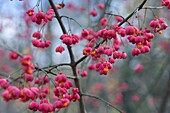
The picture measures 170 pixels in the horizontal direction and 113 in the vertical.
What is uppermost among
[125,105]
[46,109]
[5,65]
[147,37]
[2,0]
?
[5,65]

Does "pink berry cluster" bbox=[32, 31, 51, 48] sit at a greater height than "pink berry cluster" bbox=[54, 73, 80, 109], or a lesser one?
greater

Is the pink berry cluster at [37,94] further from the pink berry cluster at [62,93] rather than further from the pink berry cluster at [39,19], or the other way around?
the pink berry cluster at [39,19]

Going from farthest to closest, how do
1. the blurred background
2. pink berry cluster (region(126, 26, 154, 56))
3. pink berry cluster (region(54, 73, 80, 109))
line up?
the blurred background → pink berry cluster (region(126, 26, 154, 56)) → pink berry cluster (region(54, 73, 80, 109))

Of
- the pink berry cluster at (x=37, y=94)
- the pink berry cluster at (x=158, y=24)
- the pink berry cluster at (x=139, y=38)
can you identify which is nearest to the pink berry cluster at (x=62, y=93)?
the pink berry cluster at (x=37, y=94)

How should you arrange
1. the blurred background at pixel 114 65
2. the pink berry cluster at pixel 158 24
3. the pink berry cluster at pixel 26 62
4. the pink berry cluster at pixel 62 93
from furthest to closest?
the blurred background at pixel 114 65, the pink berry cluster at pixel 158 24, the pink berry cluster at pixel 62 93, the pink berry cluster at pixel 26 62

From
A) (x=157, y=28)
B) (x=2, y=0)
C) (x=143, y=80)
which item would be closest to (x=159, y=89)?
(x=143, y=80)

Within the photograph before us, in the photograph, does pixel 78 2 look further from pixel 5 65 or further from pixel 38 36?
pixel 38 36

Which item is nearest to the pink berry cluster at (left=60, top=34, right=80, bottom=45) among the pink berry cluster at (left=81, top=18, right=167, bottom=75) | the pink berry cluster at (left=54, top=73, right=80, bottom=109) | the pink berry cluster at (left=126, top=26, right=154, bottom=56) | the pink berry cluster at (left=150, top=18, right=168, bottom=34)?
the pink berry cluster at (left=81, top=18, right=167, bottom=75)

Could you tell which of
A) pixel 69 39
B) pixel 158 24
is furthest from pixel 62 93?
pixel 158 24

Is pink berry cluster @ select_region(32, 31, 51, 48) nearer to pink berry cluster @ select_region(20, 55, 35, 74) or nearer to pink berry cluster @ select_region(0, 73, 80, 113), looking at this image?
pink berry cluster @ select_region(0, 73, 80, 113)

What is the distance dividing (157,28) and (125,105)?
6.87m

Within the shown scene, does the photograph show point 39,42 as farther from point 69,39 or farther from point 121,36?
point 121,36

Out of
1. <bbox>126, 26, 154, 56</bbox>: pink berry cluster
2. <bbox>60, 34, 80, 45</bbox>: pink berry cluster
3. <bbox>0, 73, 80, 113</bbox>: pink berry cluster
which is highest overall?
<bbox>60, 34, 80, 45</bbox>: pink berry cluster

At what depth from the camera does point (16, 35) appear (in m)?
7.11
